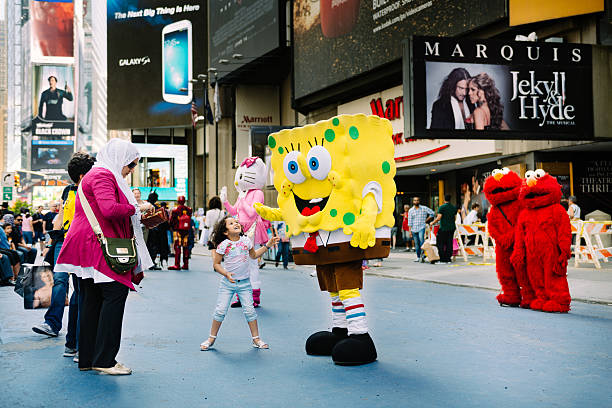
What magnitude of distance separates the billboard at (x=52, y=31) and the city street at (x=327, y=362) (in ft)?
388

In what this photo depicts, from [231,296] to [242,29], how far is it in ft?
120

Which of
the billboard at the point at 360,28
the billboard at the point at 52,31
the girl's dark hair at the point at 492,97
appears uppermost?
the billboard at the point at 52,31

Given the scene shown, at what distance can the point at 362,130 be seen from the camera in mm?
6406

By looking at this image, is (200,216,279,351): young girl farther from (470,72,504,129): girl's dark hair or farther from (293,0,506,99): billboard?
(293,0,506,99): billboard

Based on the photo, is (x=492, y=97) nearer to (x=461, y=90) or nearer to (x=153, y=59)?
(x=461, y=90)

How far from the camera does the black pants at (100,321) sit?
5.64m

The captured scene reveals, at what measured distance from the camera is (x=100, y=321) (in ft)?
18.5

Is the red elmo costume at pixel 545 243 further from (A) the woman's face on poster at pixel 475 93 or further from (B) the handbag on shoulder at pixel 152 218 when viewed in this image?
(A) the woman's face on poster at pixel 475 93

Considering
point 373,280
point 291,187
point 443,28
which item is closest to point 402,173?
point 443,28

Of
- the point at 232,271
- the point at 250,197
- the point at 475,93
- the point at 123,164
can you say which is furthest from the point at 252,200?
the point at 475,93

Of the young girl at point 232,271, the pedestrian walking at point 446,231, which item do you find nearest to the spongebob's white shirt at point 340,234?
the young girl at point 232,271

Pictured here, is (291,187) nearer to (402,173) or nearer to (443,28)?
(443,28)

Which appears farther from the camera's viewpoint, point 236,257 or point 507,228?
point 507,228

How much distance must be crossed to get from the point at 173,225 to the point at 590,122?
418 inches
